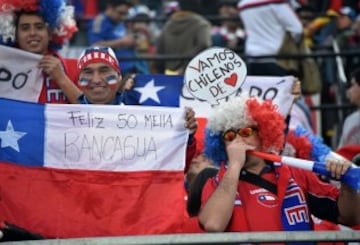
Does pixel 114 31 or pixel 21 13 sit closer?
pixel 21 13

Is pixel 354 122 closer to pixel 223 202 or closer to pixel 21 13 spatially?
pixel 21 13

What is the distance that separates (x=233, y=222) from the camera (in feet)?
19.4

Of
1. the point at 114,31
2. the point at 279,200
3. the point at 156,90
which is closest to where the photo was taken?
the point at 279,200

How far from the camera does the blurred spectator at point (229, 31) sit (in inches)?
549

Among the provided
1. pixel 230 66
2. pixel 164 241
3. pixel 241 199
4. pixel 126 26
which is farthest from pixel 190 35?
pixel 164 241

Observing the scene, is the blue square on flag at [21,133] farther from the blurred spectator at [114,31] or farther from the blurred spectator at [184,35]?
the blurred spectator at [114,31]

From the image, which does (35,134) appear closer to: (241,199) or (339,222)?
(241,199)

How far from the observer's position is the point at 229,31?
571 inches

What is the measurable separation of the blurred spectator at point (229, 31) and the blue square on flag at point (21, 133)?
7.17 metres

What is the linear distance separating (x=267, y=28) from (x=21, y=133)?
5089 mm

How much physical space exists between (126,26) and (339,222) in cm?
857

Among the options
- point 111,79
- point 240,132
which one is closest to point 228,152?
point 240,132

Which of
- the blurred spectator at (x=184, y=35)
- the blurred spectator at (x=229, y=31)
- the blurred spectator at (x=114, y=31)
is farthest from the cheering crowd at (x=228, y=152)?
the blurred spectator at (x=229, y=31)

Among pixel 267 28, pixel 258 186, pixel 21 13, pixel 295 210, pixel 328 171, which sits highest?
pixel 21 13
